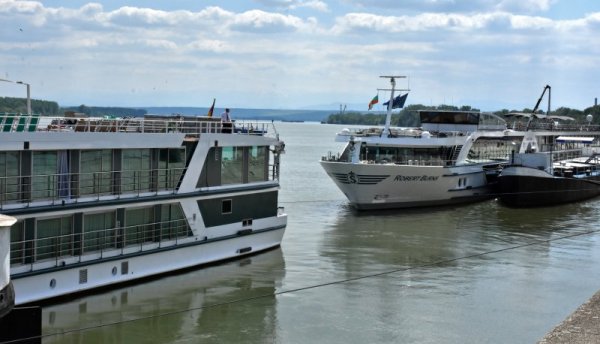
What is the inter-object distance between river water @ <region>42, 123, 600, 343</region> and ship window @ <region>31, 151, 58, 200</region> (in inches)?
96.6

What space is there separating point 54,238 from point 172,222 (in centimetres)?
356

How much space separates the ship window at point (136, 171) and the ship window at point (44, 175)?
1930 millimetres

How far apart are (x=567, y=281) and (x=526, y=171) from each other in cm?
1817

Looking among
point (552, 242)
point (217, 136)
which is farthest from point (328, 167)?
point (217, 136)

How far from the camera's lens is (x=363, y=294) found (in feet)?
62.5

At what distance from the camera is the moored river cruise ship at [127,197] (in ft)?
52.7

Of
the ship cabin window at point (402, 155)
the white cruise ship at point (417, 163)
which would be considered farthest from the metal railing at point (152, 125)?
the ship cabin window at point (402, 155)

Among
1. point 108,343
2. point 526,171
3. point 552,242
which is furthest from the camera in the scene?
point 526,171

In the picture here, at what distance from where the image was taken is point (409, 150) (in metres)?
36.5

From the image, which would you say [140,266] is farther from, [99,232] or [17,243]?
[17,243]

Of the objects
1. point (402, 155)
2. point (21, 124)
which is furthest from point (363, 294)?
point (402, 155)

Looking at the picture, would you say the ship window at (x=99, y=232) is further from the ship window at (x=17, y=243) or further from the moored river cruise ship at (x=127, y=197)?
the ship window at (x=17, y=243)

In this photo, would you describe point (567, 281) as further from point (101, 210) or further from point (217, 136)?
point (101, 210)

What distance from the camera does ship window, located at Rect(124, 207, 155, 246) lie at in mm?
18438
